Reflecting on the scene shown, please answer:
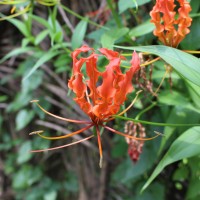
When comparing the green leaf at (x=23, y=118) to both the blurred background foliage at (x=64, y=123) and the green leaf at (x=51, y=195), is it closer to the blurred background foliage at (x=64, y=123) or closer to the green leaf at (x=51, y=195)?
the blurred background foliage at (x=64, y=123)

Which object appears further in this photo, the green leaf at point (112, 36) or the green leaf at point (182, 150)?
the green leaf at point (112, 36)

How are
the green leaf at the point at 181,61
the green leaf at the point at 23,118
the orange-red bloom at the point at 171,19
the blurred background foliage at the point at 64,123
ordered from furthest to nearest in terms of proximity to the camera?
the green leaf at the point at 23,118 → the blurred background foliage at the point at 64,123 → the orange-red bloom at the point at 171,19 → the green leaf at the point at 181,61

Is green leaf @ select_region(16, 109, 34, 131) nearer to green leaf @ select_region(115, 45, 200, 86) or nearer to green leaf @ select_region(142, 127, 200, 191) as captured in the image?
green leaf @ select_region(142, 127, 200, 191)

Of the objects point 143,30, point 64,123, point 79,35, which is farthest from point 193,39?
point 64,123


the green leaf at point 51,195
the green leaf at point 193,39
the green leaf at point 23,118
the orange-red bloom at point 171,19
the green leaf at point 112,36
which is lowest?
the green leaf at point 51,195

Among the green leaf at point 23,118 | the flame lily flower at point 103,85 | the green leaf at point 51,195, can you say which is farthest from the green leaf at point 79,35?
the green leaf at point 51,195

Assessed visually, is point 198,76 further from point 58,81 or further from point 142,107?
point 58,81

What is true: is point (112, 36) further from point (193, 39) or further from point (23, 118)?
point (23, 118)

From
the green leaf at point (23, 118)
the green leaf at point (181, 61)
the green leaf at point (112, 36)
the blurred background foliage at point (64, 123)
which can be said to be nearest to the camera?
the green leaf at point (181, 61)
